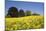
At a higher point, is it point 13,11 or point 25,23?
point 13,11

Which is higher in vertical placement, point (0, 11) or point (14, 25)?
point (0, 11)

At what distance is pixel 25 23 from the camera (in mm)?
924

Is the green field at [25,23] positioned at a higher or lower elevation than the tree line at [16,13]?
lower

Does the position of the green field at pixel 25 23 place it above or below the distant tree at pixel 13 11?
below

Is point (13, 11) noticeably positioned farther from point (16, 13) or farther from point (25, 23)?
point (25, 23)

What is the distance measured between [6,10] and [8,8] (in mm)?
27

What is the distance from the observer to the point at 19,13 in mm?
926

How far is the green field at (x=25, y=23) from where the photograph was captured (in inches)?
35.6

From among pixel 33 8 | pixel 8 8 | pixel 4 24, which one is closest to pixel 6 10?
pixel 8 8

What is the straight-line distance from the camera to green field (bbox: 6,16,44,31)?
91 cm

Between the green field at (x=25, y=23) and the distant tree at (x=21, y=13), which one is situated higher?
the distant tree at (x=21, y=13)

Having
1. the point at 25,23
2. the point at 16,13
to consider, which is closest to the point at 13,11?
the point at 16,13

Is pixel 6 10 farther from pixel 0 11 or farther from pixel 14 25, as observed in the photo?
pixel 14 25

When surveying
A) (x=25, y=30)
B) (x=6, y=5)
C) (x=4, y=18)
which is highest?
(x=6, y=5)
